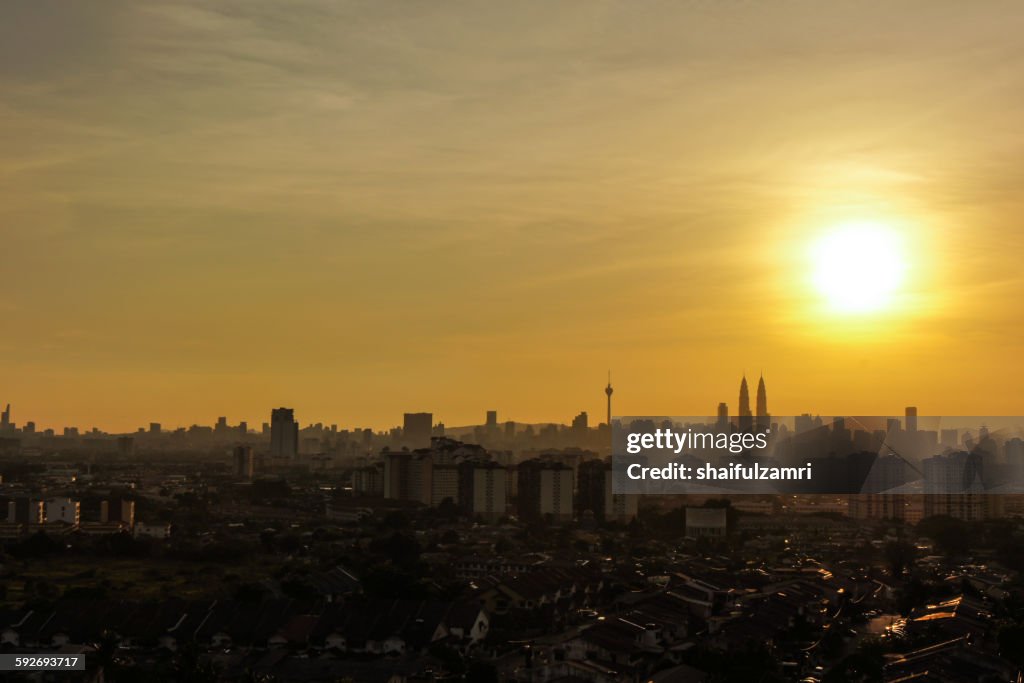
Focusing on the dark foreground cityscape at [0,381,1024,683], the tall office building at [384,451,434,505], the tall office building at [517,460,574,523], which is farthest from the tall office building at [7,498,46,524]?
the tall office building at [517,460,574,523]

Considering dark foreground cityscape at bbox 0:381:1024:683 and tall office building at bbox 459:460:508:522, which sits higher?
tall office building at bbox 459:460:508:522

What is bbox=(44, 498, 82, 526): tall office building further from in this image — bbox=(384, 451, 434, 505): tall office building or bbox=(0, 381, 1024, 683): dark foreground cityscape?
bbox=(384, 451, 434, 505): tall office building

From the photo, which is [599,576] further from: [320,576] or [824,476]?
[824,476]

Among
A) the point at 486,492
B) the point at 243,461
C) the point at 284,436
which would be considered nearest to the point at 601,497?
the point at 486,492

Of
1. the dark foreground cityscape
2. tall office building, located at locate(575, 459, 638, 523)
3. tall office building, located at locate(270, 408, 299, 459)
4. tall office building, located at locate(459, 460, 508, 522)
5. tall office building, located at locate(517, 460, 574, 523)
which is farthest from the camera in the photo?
tall office building, located at locate(270, 408, 299, 459)

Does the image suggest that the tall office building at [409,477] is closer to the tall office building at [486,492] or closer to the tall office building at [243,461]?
the tall office building at [486,492]

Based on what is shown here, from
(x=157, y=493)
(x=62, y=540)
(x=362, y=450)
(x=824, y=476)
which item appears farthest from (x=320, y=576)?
(x=362, y=450)
